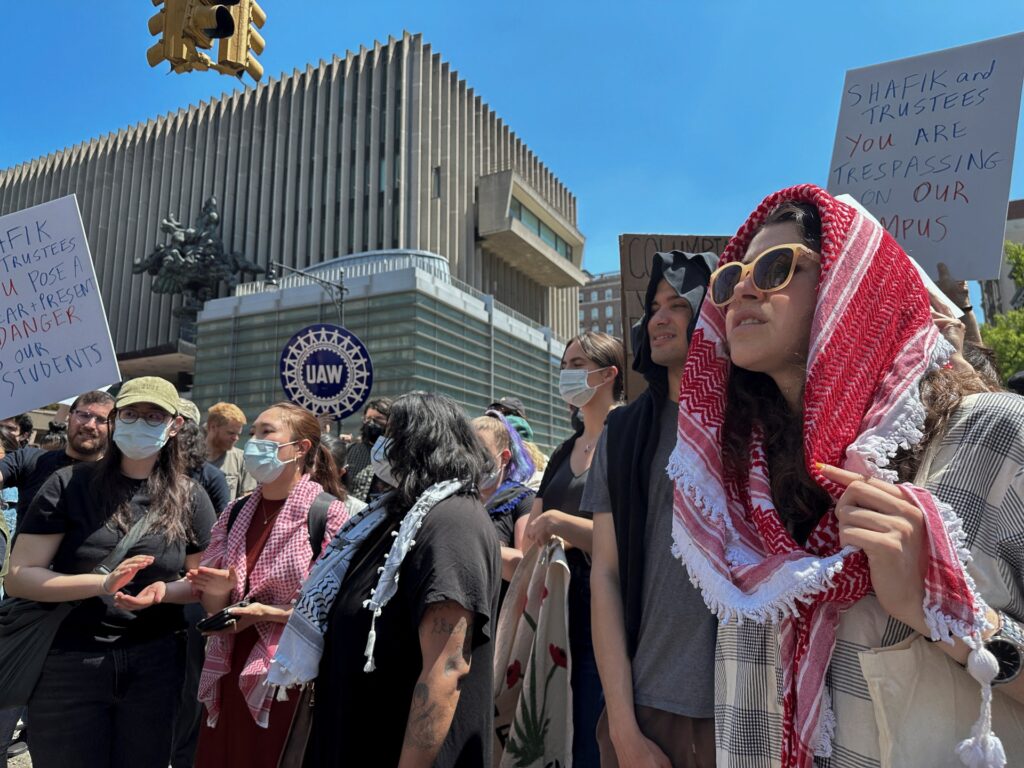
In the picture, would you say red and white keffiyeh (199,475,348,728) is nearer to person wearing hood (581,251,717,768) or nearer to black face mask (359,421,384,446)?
person wearing hood (581,251,717,768)

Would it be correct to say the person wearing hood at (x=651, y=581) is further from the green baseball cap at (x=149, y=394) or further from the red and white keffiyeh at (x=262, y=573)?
the green baseball cap at (x=149, y=394)

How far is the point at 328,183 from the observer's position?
35.7 m

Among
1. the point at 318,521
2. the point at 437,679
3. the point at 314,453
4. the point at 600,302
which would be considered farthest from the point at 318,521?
the point at 600,302

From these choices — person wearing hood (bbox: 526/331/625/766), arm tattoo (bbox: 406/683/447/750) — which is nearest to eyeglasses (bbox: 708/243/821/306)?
person wearing hood (bbox: 526/331/625/766)

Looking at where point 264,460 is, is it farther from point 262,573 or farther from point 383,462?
point 383,462

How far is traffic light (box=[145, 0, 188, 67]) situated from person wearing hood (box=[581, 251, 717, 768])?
4.32m

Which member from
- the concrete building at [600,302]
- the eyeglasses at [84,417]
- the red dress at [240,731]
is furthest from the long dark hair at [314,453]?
the concrete building at [600,302]

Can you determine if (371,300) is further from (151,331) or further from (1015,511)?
(1015,511)

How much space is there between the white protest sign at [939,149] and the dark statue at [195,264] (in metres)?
35.7

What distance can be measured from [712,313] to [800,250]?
306 millimetres

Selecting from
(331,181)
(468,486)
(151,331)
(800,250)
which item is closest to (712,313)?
(800,250)

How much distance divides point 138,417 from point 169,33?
3156mm

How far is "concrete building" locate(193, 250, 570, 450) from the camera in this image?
25375 mm

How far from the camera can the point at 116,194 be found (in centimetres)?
4194
